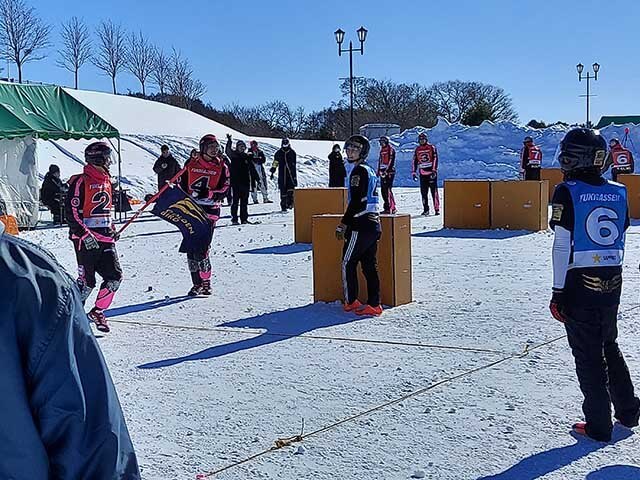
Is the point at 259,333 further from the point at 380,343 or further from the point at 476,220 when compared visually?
the point at 476,220

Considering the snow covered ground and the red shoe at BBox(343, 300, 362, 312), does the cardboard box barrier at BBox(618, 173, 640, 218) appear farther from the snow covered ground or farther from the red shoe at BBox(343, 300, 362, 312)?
the red shoe at BBox(343, 300, 362, 312)

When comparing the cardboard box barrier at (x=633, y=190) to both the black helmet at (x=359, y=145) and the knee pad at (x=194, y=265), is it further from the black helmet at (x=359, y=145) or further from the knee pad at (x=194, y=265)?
the knee pad at (x=194, y=265)

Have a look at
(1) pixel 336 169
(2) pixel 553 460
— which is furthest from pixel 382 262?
(1) pixel 336 169

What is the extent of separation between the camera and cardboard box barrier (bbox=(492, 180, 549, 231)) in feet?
53.0

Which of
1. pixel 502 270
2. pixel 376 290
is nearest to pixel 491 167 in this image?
pixel 502 270

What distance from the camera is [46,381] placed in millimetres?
1686

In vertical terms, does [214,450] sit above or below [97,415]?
below

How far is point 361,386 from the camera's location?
19.4 feet

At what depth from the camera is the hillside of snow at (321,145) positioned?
3716 cm

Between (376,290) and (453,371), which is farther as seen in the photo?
(376,290)

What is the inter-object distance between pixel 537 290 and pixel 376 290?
2.27 meters

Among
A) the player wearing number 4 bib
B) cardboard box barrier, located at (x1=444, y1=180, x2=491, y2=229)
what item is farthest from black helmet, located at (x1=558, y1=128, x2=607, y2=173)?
cardboard box barrier, located at (x1=444, y1=180, x2=491, y2=229)

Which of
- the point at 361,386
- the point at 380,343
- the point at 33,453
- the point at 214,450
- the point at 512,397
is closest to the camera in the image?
the point at 33,453

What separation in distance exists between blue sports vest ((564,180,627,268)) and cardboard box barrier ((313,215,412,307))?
160 inches
